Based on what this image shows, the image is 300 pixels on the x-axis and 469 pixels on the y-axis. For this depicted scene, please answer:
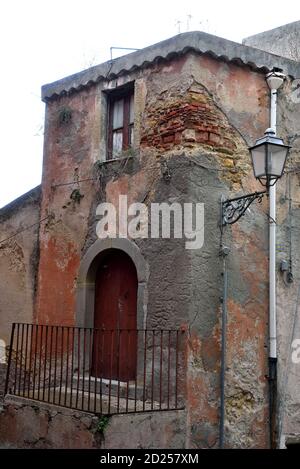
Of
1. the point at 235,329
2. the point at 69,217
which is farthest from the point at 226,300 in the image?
the point at 69,217

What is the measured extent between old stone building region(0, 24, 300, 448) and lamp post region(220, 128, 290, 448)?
0.09 metres

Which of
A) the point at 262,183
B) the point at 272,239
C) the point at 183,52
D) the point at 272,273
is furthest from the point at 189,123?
the point at 272,273

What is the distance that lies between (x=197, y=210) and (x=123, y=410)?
259 cm

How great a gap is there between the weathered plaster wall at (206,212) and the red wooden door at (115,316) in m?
0.44

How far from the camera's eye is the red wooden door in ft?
25.0

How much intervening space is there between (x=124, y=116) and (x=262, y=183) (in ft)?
8.42

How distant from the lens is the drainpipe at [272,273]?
7242 mm

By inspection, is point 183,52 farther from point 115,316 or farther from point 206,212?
point 115,316

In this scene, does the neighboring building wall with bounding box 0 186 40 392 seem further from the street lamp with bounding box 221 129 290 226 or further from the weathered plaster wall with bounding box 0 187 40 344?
the street lamp with bounding box 221 129 290 226

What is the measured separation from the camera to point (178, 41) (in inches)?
289

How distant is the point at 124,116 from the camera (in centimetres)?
824

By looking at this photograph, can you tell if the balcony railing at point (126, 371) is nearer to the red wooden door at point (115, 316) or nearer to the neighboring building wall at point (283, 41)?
the red wooden door at point (115, 316)
